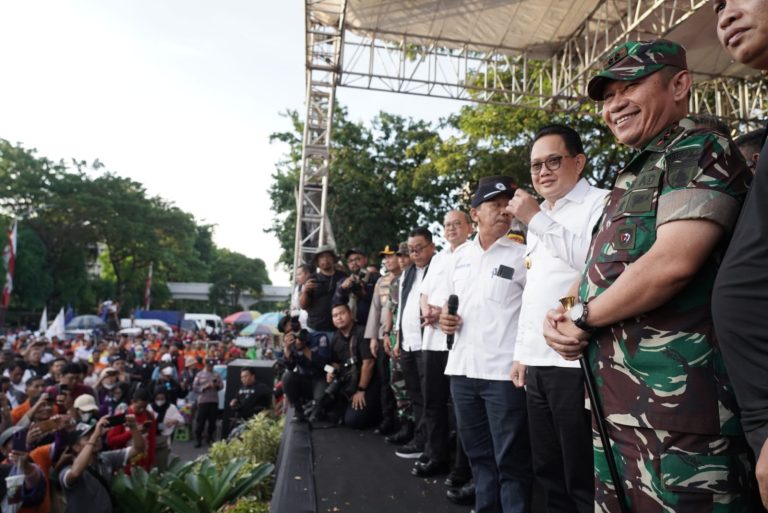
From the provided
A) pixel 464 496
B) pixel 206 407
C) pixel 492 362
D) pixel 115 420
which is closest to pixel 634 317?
pixel 492 362

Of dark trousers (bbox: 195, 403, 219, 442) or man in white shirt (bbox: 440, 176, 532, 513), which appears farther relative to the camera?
dark trousers (bbox: 195, 403, 219, 442)

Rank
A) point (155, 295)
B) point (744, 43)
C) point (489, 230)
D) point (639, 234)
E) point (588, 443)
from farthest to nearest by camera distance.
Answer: point (155, 295), point (489, 230), point (588, 443), point (639, 234), point (744, 43)

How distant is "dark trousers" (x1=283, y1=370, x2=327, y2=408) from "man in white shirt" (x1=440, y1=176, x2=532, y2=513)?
315 cm

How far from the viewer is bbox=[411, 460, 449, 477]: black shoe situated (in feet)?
12.2

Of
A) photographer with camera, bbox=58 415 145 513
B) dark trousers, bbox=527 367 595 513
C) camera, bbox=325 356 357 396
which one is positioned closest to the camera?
dark trousers, bbox=527 367 595 513

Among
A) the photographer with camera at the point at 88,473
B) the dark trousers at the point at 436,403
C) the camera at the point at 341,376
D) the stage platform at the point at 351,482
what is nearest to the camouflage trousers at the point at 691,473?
the stage platform at the point at 351,482

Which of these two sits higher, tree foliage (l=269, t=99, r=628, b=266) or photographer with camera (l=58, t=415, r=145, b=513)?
tree foliage (l=269, t=99, r=628, b=266)

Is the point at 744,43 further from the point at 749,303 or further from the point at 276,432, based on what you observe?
the point at 276,432

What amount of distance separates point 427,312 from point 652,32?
6.21 m

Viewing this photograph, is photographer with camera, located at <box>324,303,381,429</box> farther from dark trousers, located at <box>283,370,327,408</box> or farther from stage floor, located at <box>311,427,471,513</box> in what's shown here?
stage floor, located at <box>311,427,471,513</box>

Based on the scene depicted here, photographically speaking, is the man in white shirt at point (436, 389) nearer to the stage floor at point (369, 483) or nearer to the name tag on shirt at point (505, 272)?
the stage floor at point (369, 483)

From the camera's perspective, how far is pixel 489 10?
8828mm

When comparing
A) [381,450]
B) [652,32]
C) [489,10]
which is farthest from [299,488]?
[489,10]

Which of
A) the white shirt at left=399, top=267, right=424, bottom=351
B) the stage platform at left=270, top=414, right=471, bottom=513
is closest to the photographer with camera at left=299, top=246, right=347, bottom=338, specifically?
the stage platform at left=270, top=414, right=471, bottom=513
